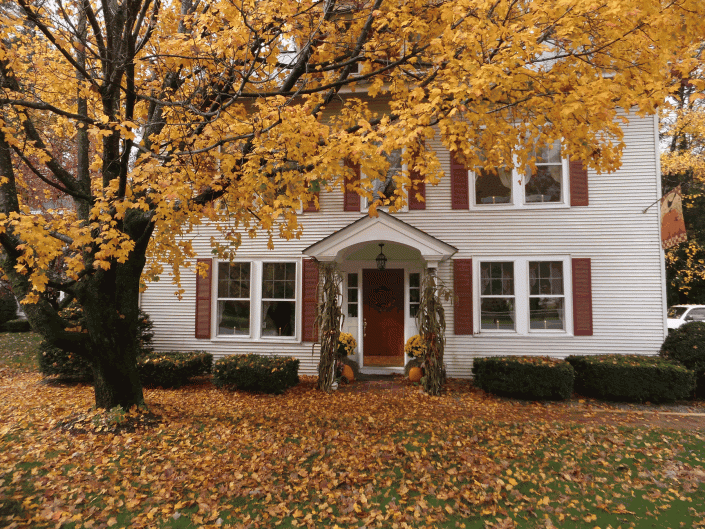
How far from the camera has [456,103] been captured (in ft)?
13.3

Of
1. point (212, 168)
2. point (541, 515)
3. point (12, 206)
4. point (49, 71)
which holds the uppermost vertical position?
point (49, 71)

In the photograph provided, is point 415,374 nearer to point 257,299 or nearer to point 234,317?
point 257,299

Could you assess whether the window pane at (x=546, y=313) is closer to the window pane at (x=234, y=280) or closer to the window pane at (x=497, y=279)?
the window pane at (x=497, y=279)

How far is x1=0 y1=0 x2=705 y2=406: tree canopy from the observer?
4.17 metres

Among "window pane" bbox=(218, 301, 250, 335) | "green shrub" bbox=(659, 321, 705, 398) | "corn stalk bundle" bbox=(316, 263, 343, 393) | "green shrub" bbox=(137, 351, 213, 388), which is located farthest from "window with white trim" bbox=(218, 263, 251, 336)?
"green shrub" bbox=(659, 321, 705, 398)

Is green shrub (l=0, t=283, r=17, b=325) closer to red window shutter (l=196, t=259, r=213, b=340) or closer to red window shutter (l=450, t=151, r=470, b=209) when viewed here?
red window shutter (l=196, t=259, r=213, b=340)

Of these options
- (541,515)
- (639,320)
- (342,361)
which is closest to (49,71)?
(342,361)

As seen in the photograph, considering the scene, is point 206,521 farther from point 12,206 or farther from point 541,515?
point 12,206

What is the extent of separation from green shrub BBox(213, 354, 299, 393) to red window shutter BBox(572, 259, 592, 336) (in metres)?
5.90

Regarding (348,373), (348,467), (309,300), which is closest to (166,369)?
(309,300)

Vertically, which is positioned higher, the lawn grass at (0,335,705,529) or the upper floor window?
the upper floor window

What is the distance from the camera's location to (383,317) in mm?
9359

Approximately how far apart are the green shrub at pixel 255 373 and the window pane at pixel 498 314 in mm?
4219

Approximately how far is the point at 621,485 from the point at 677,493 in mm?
448
